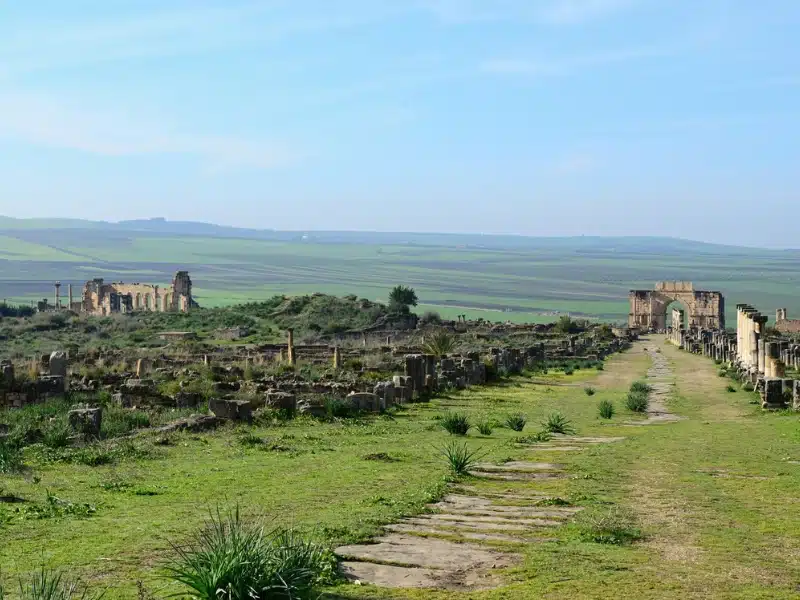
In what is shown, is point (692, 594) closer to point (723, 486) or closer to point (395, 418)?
point (723, 486)

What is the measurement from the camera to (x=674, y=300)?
108938 mm

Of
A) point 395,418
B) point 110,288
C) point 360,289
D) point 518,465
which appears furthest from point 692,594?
point 360,289

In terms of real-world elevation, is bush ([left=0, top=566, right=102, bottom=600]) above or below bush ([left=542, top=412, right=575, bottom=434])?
above

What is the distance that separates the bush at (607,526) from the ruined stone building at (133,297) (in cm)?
9185

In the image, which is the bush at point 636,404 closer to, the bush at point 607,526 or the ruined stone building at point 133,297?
the bush at point 607,526

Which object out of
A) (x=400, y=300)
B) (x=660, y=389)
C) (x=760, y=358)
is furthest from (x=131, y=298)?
(x=660, y=389)

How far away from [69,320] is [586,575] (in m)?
75.6

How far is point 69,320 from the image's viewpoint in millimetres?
81062

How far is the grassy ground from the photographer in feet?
29.6

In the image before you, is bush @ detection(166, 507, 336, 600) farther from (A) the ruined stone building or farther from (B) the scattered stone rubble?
(A) the ruined stone building

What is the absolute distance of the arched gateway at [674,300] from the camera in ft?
358

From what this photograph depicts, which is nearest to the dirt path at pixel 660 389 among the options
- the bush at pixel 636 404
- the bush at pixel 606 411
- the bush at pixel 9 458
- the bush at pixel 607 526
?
the bush at pixel 636 404

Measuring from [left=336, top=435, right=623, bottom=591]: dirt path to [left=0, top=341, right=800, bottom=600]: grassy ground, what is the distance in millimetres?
245

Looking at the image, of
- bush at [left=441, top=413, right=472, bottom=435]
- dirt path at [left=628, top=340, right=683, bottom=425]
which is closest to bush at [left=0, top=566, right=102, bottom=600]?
bush at [left=441, top=413, right=472, bottom=435]
